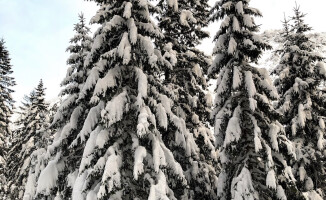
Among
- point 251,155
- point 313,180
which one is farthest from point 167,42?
point 313,180

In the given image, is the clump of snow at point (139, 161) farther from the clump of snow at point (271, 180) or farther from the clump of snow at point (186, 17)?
the clump of snow at point (186, 17)

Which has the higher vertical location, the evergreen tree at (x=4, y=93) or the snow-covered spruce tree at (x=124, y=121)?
the evergreen tree at (x=4, y=93)

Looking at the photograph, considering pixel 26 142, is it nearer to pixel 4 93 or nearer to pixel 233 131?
pixel 4 93

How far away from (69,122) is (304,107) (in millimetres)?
12468

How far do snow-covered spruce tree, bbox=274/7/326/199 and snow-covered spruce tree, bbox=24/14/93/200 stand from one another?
1106cm

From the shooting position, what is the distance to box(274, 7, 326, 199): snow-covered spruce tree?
1716 centimetres

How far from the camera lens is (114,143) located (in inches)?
419

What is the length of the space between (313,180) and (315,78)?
581cm

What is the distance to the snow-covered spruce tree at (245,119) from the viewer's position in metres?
12.4

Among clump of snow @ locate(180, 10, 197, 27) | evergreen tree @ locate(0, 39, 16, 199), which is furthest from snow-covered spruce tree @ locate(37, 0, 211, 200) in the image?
evergreen tree @ locate(0, 39, 16, 199)

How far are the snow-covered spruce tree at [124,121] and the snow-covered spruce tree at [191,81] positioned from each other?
3.05 m

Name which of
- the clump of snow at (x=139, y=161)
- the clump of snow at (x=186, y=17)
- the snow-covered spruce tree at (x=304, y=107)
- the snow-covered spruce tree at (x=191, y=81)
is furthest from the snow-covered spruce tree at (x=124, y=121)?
the snow-covered spruce tree at (x=304, y=107)

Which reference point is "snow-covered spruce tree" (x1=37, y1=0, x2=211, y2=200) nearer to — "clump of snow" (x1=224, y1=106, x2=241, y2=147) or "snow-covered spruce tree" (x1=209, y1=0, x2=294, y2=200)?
"clump of snow" (x1=224, y1=106, x2=241, y2=147)

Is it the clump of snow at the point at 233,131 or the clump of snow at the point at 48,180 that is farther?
the clump of snow at the point at 233,131
